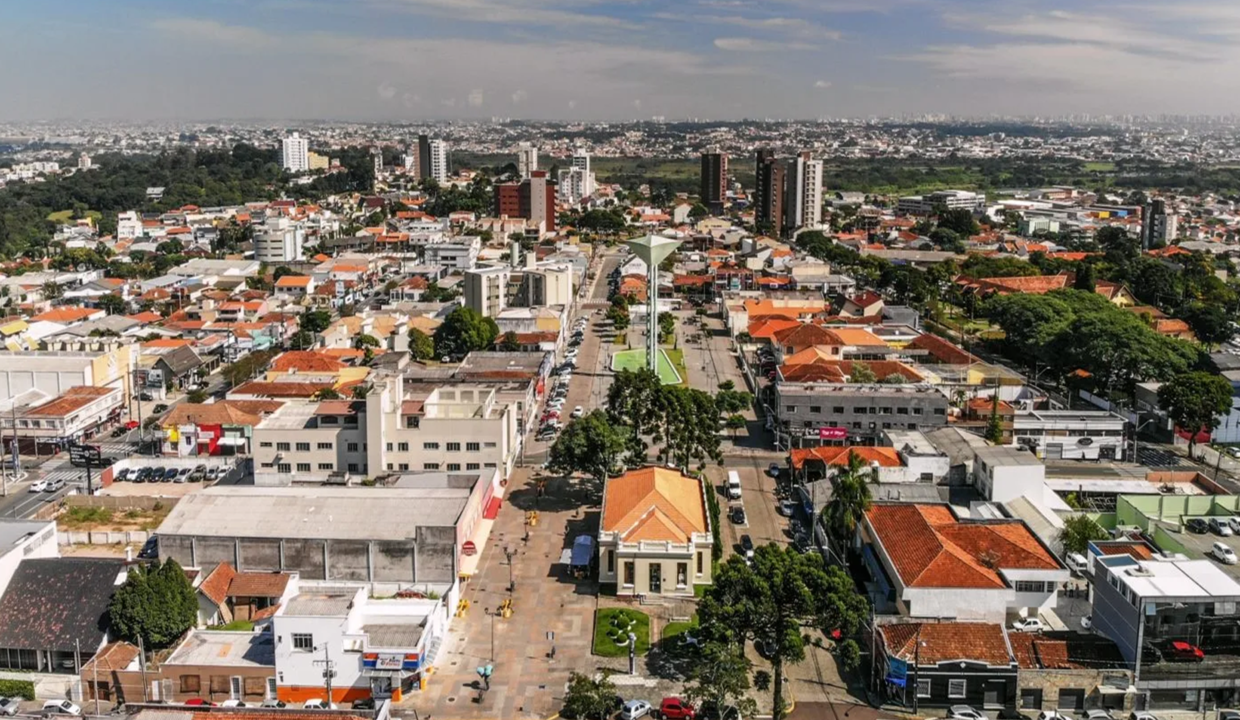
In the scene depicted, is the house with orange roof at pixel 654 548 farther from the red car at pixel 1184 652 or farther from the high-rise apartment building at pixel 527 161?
the high-rise apartment building at pixel 527 161

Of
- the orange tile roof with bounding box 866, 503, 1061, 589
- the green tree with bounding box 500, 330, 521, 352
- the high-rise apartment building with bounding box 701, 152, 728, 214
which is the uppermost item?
the high-rise apartment building with bounding box 701, 152, 728, 214

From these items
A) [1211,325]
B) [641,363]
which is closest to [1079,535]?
[641,363]

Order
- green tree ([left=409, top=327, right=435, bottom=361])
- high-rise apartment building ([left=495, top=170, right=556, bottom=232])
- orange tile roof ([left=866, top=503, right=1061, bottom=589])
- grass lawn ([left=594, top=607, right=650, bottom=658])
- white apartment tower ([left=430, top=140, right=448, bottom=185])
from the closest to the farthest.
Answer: grass lawn ([left=594, top=607, right=650, bottom=658]) → orange tile roof ([left=866, top=503, right=1061, bottom=589]) → green tree ([left=409, top=327, right=435, bottom=361]) → high-rise apartment building ([left=495, top=170, right=556, bottom=232]) → white apartment tower ([left=430, top=140, right=448, bottom=185])

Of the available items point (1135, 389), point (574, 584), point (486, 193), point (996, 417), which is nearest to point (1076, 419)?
point (996, 417)

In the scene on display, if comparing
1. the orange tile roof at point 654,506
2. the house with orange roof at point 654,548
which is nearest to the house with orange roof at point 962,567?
the house with orange roof at point 654,548

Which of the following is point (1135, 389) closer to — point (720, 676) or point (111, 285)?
point (720, 676)

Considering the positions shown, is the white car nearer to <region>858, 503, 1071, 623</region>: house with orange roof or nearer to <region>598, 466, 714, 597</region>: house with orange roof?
<region>858, 503, 1071, 623</region>: house with orange roof

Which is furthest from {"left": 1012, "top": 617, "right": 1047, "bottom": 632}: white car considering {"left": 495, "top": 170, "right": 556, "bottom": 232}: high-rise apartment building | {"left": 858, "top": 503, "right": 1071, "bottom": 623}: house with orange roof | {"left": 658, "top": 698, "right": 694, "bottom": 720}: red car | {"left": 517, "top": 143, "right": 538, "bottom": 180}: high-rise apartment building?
{"left": 517, "top": 143, "right": 538, "bottom": 180}: high-rise apartment building

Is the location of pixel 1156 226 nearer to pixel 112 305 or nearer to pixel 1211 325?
pixel 1211 325
